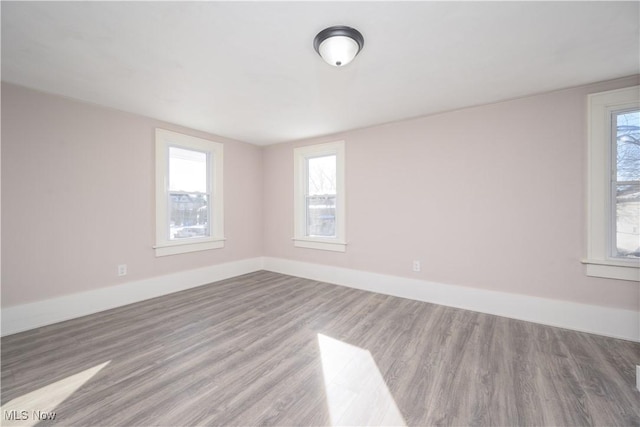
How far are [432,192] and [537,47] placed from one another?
1.75m


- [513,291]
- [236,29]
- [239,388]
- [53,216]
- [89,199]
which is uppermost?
[236,29]

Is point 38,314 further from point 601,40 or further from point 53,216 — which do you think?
point 601,40

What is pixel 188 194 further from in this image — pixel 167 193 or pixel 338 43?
pixel 338 43

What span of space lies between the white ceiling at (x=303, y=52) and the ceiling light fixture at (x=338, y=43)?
0.05 metres

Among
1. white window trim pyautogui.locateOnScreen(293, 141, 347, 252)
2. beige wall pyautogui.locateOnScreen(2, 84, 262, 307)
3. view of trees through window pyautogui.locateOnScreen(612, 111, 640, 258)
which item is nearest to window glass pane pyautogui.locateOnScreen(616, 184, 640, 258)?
view of trees through window pyautogui.locateOnScreen(612, 111, 640, 258)

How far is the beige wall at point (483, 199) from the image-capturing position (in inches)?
105

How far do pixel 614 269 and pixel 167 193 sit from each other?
5.20 metres

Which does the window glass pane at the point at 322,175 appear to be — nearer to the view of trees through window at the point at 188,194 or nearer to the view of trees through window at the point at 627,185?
the view of trees through window at the point at 188,194

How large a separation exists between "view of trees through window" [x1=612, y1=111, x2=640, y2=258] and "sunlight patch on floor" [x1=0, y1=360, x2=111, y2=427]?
4669mm

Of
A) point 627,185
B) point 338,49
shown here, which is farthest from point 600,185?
point 338,49

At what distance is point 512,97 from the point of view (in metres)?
2.88

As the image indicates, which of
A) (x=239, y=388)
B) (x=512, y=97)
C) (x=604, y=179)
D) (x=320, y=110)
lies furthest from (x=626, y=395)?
(x=320, y=110)

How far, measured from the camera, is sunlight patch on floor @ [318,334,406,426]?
5.00 ft

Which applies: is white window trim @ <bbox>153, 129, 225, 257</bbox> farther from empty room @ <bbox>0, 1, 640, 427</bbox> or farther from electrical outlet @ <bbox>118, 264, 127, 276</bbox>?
electrical outlet @ <bbox>118, 264, 127, 276</bbox>
